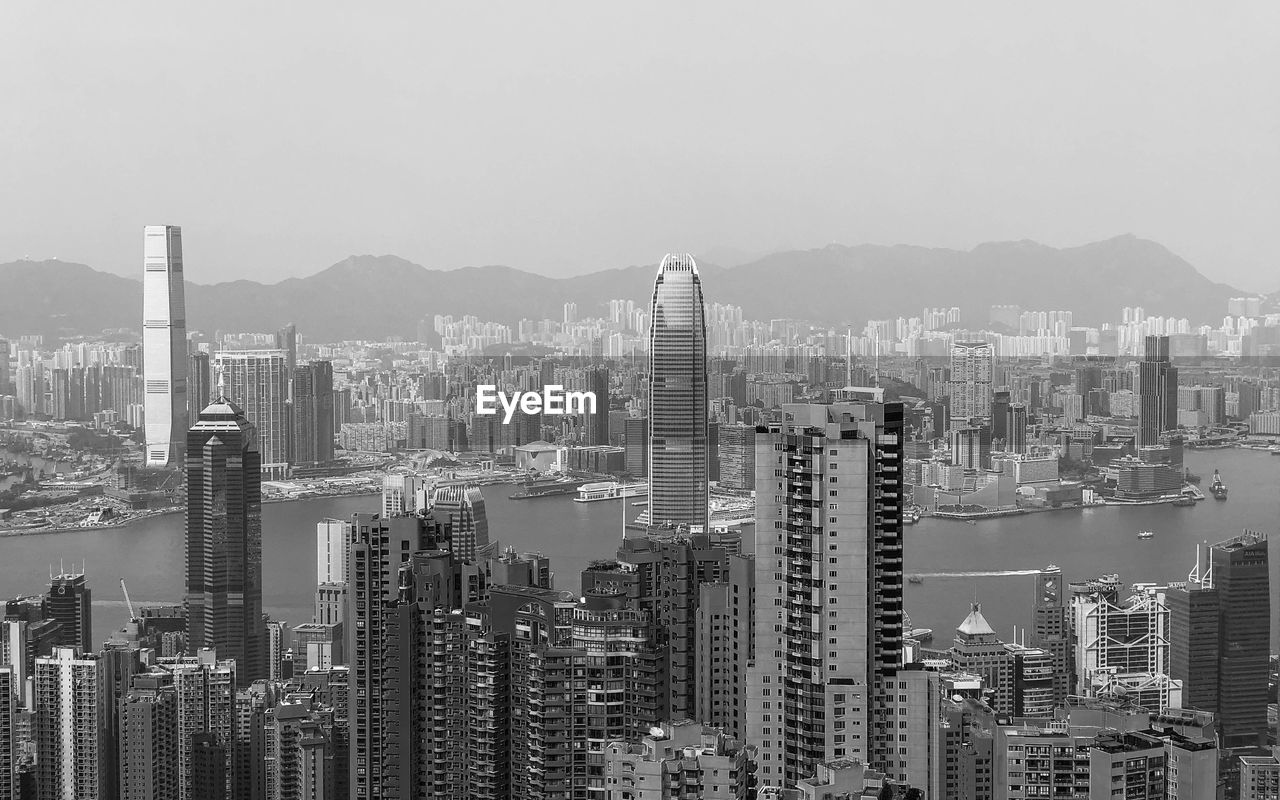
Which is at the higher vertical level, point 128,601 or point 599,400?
point 599,400

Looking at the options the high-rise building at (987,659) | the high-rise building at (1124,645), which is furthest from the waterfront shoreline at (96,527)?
the high-rise building at (1124,645)

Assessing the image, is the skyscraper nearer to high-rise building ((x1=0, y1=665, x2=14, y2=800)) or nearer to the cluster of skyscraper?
the cluster of skyscraper

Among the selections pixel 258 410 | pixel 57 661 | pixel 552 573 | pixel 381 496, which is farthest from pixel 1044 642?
pixel 258 410

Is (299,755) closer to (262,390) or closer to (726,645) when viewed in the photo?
(726,645)

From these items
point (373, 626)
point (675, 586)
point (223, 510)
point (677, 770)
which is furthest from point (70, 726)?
point (677, 770)

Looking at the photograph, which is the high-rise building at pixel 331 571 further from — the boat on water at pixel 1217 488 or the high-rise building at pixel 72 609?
the boat on water at pixel 1217 488

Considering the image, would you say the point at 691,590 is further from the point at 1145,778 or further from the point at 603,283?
the point at 603,283

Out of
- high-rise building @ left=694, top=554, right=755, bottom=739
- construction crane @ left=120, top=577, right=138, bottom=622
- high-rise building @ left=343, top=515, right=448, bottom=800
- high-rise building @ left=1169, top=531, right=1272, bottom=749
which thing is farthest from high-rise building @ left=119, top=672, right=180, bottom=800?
high-rise building @ left=1169, top=531, right=1272, bottom=749
